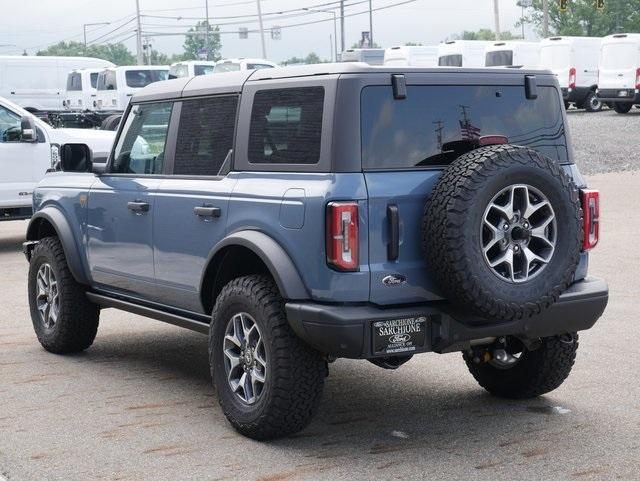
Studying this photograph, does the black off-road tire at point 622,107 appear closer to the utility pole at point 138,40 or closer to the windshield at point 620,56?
the windshield at point 620,56

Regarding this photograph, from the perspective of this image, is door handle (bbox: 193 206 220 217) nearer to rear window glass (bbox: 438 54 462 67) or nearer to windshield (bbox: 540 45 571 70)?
windshield (bbox: 540 45 571 70)

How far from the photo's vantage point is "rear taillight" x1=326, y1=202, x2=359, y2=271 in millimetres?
5574

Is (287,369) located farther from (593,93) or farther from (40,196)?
(593,93)

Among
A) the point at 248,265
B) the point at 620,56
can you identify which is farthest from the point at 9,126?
the point at 620,56

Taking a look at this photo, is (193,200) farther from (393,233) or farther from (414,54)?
(414,54)

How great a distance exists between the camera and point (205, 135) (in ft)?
22.4

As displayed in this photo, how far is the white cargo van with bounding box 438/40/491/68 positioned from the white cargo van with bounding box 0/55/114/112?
13910 mm

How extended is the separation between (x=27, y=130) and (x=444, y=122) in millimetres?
9682

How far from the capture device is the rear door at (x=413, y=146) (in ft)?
18.6

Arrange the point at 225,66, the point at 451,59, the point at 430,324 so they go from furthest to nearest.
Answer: the point at 451,59 < the point at 225,66 < the point at 430,324

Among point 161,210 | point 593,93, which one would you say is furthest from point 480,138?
point 593,93

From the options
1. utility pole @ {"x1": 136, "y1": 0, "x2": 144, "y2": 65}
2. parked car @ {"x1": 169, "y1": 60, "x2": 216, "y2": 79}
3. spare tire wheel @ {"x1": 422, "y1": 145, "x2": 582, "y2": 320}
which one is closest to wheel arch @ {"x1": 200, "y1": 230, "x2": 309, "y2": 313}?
spare tire wheel @ {"x1": 422, "y1": 145, "x2": 582, "y2": 320}

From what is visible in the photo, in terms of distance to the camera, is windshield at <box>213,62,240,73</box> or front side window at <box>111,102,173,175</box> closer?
front side window at <box>111,102,173,175</box>

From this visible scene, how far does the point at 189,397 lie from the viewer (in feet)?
23.0
